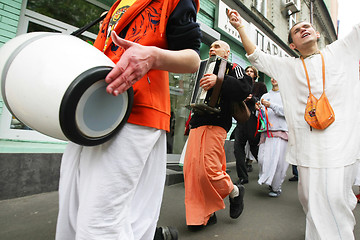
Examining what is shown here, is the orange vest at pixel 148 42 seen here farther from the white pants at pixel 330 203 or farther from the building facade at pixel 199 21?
the white pants at pixel 330 203

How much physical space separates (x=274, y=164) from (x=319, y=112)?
2.04 meters

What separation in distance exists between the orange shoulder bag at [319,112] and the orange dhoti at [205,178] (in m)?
0.83

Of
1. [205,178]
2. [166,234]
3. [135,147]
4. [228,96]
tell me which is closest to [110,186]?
[135,147]

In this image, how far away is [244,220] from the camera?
101 inches

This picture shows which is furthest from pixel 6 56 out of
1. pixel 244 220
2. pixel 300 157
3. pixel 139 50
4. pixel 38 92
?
pixel 244 220

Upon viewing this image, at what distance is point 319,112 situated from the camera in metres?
1.79

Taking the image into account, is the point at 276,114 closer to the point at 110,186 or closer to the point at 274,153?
the point at 274,153

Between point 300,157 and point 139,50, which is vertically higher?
point 139,50

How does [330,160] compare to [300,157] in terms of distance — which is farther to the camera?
[300,157]

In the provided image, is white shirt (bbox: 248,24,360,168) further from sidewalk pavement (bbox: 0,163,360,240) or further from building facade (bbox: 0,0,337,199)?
building facade (bbox: 0,0,337,199)

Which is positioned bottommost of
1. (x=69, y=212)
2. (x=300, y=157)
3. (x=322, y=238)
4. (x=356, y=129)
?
(x=322, y=238)

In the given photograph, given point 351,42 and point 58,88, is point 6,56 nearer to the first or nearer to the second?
point 58,88

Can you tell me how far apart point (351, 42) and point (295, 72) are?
1.52 feet

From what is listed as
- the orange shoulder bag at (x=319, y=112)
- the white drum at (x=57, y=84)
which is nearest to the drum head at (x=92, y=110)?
the white drum at (x=57, y=84)
